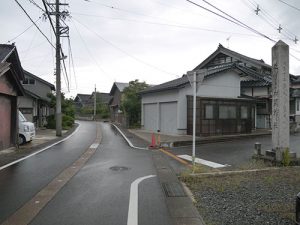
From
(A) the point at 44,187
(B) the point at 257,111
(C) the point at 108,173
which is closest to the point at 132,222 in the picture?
(A) the point at 44,187

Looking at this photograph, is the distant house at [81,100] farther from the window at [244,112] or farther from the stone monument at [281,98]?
the stone monument at [281,98]

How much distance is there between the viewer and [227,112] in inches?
897

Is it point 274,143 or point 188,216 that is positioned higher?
point 274,143

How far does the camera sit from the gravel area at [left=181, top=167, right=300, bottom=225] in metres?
4.88

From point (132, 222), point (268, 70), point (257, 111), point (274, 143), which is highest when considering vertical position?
point (268, 70)

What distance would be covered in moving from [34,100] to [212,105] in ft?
58.1

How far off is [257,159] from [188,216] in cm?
689

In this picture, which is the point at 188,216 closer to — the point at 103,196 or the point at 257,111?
the point at 103,196

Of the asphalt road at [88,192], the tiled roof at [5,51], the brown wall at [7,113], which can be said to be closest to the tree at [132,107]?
the tiled roof at [5,51]

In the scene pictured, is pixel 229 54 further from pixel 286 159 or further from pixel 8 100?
pixel 8 100

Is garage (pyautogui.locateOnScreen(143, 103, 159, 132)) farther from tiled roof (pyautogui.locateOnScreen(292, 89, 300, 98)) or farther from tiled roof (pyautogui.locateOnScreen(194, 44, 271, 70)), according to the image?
tiled roof (pyautogui.locateOnScreen(292, 89, 300, 98))

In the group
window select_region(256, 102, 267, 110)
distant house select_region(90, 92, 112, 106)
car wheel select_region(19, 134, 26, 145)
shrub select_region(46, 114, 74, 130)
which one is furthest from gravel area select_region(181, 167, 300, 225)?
distant house select_region(90, 92, 112, 106)

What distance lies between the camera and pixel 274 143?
34.8ft

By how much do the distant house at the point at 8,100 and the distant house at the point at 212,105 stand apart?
11.3m
